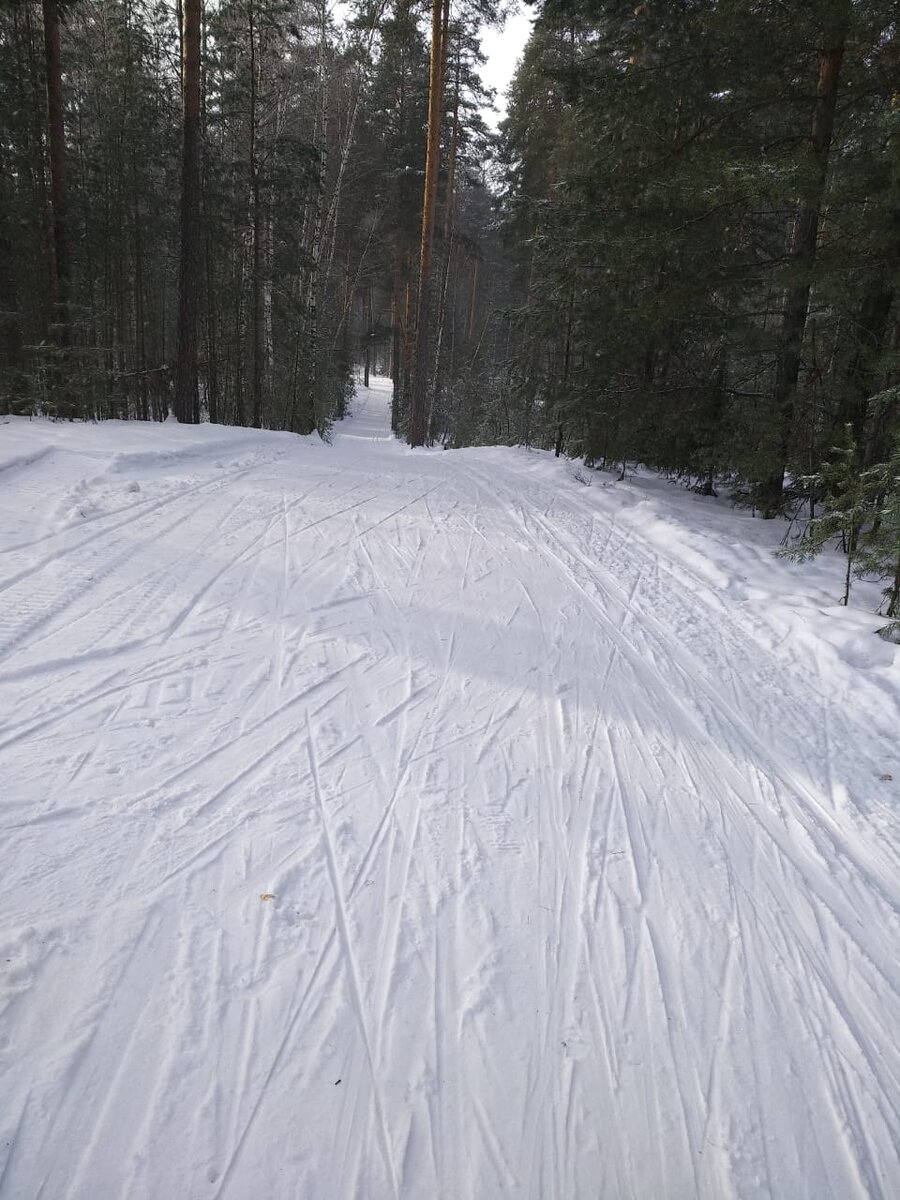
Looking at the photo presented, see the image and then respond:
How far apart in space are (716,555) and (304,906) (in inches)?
228

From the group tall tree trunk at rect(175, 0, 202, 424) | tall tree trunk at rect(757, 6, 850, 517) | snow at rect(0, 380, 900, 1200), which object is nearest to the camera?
snow at rect(0, 380, 900, 1200)

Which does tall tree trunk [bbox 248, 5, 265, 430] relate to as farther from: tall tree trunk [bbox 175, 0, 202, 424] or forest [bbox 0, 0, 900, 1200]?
forest [bbox 0, 0, 900, 1200]

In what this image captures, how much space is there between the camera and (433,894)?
Result: 7.41 feet

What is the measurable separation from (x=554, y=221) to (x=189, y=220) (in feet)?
25.8

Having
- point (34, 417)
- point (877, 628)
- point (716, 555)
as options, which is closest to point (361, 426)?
point (34, 417)

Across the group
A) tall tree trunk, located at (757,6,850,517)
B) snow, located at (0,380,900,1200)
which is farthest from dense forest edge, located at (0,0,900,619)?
snow, located at (0,380,900,1200)

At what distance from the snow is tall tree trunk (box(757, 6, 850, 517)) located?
3801 mm

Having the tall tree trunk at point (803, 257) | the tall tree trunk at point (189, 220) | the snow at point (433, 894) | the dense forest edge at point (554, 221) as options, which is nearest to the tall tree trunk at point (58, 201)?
the dense forest edge at point (554, 221)

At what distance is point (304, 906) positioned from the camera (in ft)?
7.10

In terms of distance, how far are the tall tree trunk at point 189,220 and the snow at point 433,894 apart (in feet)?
31.5

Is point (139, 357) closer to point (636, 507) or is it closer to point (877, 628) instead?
point (636, 507)

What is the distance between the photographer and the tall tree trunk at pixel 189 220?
1124cm

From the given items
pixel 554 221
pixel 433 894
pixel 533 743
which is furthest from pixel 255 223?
pixel 433 894

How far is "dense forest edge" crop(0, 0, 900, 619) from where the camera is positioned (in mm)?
6758
